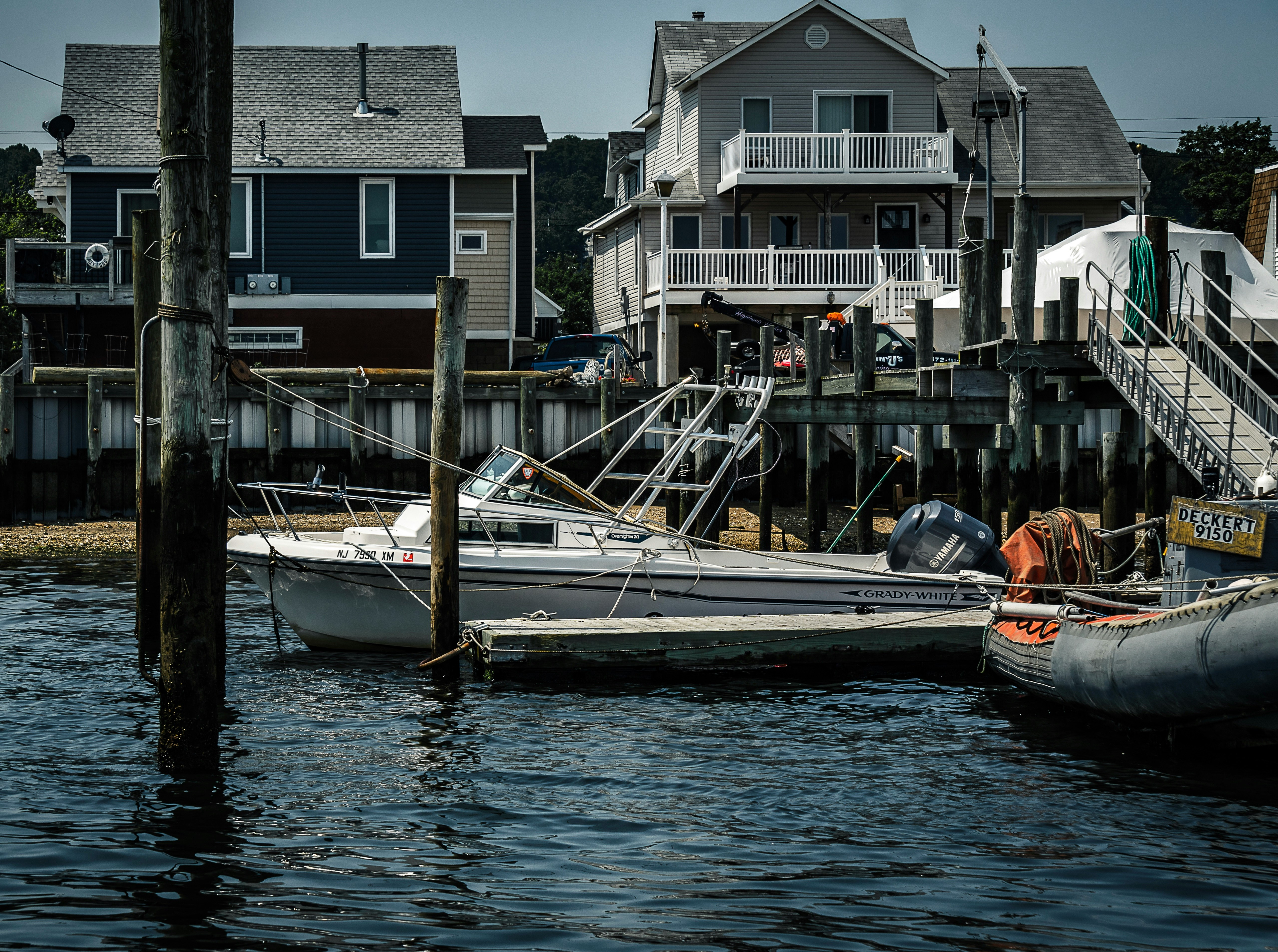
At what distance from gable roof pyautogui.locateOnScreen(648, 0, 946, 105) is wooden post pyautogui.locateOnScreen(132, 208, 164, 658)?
24.1 metres

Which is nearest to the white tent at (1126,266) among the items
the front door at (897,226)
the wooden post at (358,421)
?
the wooden post at (358,421)

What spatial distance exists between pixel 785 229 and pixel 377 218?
34.9ft

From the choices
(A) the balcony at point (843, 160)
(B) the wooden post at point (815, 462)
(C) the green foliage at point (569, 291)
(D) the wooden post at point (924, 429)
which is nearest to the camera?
(D) the wooden post at point (924, 429)

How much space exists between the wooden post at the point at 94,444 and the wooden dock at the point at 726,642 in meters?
12.4

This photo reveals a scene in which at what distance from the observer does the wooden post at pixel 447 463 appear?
10766mm

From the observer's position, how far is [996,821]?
7680 millimetres

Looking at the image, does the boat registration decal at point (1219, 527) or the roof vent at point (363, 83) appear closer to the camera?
the boat registration decal at point (1219, 527)

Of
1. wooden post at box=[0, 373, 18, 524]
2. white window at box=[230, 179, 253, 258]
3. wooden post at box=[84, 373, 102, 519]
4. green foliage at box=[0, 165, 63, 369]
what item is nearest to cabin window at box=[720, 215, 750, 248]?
white window at box=[230, 179, 253, 258]

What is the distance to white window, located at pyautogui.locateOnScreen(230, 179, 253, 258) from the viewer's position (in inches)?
1184

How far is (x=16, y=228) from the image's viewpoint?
5059 cm

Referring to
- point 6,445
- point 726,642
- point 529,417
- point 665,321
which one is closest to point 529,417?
point 529,417

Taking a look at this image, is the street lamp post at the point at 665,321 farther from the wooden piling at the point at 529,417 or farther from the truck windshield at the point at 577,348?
the wooden piling at the point at 529,417

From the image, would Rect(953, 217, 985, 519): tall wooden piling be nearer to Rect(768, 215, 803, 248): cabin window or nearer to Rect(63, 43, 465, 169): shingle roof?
Rect(63, 43, 465, 169): shingle roof

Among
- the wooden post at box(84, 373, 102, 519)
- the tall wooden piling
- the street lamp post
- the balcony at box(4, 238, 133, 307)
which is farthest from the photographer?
the street lamp post
